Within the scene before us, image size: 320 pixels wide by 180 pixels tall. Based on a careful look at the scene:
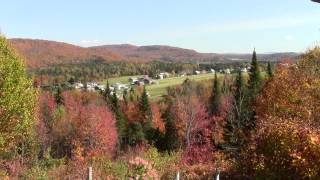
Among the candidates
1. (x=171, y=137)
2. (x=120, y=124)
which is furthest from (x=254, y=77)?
(x=120, y=124)

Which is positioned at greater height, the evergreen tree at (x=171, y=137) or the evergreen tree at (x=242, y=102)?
the evergreen tree at (x=242, y=102)

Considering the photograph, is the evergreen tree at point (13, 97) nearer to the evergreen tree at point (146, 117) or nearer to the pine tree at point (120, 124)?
the pine tree at point (120, 124)

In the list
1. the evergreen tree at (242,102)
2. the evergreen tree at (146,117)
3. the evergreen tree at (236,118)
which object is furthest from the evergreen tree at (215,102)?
the evergreen tree at (236,118)

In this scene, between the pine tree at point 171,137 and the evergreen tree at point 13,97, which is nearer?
the evergreen tree at point 13,97

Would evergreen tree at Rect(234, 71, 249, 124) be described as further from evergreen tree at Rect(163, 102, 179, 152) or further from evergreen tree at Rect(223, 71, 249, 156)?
evergreen tree at Rect(163, 102, 179, 152)

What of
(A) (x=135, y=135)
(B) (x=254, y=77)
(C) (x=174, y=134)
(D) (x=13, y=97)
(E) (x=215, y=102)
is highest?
(D) (x=13, y=97)

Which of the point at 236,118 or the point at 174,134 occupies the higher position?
the point at 236,118

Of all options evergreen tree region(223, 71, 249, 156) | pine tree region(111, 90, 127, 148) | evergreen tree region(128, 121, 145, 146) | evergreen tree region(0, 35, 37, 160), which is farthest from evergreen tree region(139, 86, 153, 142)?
evergreen tree region(0, 35, 37, 160)

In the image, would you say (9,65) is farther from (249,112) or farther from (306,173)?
(249,112)

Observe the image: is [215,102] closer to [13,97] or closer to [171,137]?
[171,137]

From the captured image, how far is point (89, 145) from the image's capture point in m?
68.2

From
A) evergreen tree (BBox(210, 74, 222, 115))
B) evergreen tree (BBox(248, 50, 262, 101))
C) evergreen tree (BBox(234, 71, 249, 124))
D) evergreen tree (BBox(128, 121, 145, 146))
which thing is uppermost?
evergreen tree (BBox(248, 50, 262, 101))

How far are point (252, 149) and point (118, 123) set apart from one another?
59.8 m

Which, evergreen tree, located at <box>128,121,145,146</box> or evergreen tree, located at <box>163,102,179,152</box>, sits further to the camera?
evergreen tree, located at <box>128,121,145,146</box>
